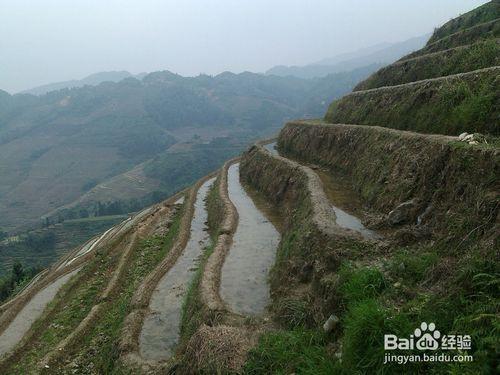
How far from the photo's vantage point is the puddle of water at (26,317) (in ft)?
75.2

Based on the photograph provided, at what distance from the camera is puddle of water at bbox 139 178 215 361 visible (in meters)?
15.4

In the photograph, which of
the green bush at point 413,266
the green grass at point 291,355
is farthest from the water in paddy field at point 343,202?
the green grass at point 291,355

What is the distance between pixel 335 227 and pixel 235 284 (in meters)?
5.44

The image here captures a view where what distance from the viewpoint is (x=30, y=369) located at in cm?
1803

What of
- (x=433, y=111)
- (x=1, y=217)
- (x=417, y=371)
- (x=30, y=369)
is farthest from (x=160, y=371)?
(x=1, y=217)

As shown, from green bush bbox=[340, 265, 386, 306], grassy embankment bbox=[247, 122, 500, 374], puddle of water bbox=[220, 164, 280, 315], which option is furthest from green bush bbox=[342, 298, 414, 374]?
puddle of water bbox=[220, 164, 280, 315]

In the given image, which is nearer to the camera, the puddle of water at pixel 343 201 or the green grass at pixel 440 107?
the green grass at pixel 440 107

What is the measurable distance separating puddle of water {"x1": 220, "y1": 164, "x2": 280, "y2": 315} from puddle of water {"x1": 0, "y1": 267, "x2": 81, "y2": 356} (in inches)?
508

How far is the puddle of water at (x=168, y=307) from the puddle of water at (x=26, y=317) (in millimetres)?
9055

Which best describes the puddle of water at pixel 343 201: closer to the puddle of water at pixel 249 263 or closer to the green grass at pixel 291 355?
the puddle of water at pixel 249 263

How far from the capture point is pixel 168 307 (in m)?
18.7

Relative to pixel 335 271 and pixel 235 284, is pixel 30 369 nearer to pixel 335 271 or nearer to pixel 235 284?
pixel 235 284

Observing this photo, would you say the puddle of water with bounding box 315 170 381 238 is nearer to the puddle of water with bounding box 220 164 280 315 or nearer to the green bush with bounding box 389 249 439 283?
the puddle of water with bounding box 220 164 280 315

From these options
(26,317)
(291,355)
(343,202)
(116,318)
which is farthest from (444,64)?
(26,317)
